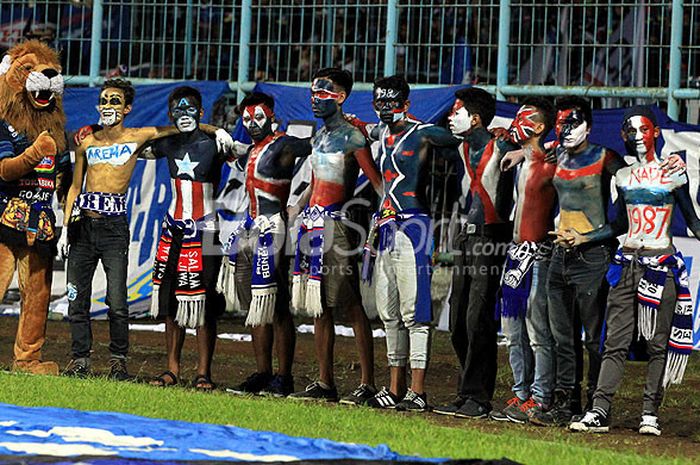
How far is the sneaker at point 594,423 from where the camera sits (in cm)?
981

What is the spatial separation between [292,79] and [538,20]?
3.19 m

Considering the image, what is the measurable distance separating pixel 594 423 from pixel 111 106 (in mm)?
4809

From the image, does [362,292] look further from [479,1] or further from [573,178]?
[479,1]

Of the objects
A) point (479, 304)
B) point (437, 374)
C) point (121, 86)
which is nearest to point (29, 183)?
point (121, 86)

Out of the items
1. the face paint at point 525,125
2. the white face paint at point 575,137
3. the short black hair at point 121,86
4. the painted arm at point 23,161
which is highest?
the short black hair at point 121,86

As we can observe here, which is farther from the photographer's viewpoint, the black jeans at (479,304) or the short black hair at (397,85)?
the short black hair at (397,85)

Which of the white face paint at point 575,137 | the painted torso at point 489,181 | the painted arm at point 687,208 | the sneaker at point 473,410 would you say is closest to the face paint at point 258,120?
the painted torso at point 489,181

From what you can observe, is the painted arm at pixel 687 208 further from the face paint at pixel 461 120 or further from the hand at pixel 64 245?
the hand at pixel 64 245

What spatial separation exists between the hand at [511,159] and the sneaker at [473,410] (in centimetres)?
171

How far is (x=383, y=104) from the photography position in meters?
11.1

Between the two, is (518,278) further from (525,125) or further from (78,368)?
(78,368)

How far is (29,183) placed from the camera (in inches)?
467

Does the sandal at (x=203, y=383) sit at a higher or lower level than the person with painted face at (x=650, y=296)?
lower

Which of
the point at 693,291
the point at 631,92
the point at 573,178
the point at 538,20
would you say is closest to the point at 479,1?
the point at 538,20
